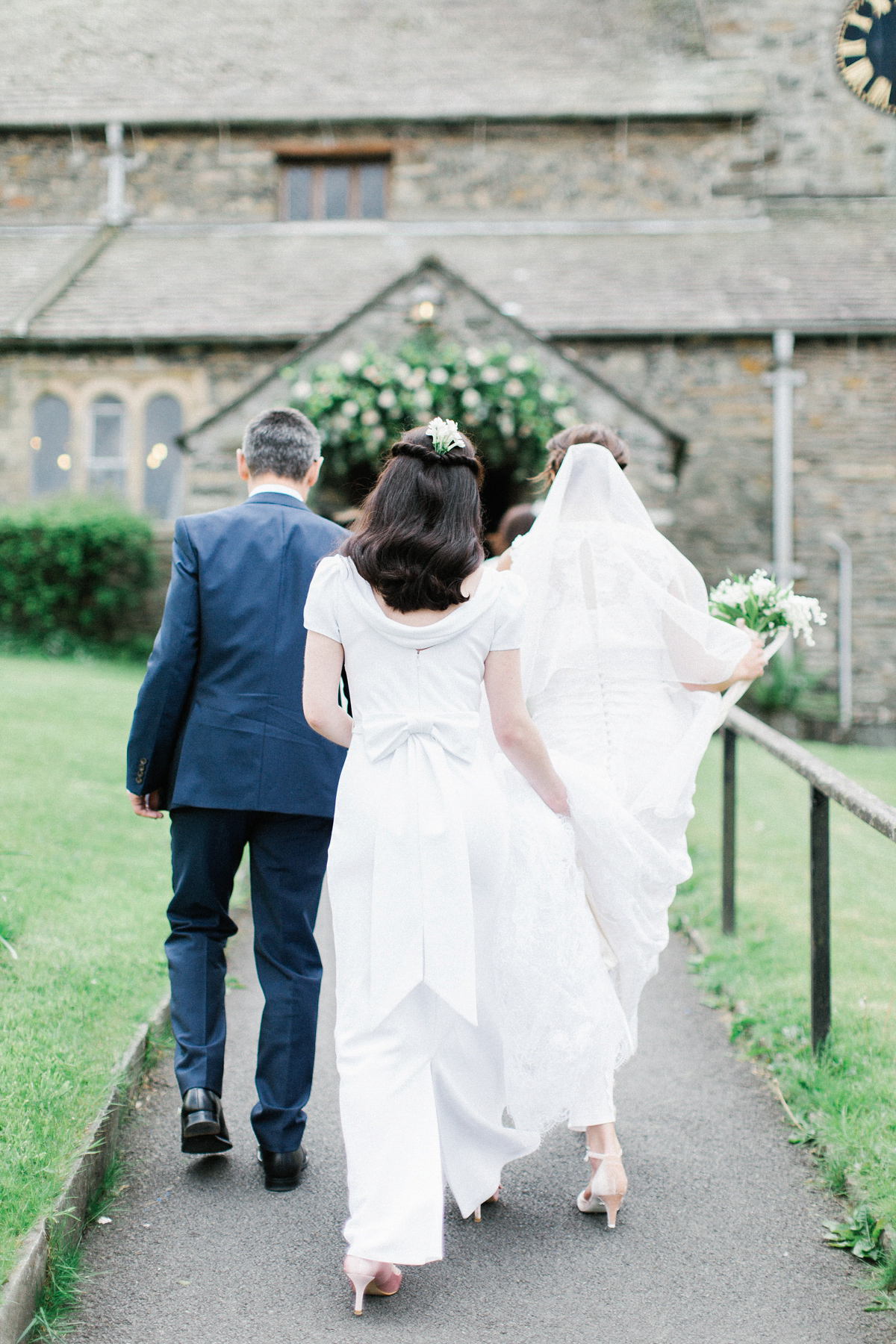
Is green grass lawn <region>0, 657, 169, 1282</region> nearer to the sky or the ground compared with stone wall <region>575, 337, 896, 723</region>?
nearer to the ground

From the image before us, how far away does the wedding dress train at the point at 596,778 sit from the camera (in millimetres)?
2830

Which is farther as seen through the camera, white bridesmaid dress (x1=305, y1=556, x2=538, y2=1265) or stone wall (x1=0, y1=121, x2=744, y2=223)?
stone wall (x1=0, y1=121, x2=744, y2=223)

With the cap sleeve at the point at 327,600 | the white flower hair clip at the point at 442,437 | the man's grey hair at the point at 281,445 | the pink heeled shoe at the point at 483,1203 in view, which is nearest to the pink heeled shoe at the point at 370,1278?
the pink heeled shoe at the point at 483,1203

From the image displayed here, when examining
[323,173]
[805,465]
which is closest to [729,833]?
[805,465]

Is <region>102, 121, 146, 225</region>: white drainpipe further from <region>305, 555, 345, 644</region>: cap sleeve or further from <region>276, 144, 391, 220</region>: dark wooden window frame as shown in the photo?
<region>305, 555, 345, 644</region>: cap sleeve

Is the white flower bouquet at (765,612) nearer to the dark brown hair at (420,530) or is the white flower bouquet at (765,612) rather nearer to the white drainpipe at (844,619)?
the dark brown hair at (420,530)

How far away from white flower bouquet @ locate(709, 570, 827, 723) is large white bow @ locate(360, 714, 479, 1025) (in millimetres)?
1330

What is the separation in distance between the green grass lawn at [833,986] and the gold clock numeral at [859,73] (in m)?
14.1

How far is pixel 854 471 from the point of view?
47.1 feet

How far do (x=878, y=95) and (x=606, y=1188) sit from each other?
1746 cm

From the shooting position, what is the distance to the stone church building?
14.1m

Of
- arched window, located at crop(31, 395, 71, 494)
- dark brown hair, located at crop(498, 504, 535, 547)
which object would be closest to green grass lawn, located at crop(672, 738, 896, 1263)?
dark brown hair, located at crop(498, 504, 535, 547)

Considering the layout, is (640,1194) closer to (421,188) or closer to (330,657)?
(330,657)

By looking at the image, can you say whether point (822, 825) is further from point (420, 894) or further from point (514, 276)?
point (514, 276)
